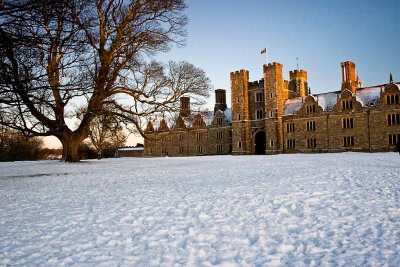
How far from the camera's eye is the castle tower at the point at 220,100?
58.0 meters

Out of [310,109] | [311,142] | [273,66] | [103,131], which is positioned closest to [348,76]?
[310,109]

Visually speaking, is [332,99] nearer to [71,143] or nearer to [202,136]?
[202,136]

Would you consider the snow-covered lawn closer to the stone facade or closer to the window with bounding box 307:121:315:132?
the stone facade

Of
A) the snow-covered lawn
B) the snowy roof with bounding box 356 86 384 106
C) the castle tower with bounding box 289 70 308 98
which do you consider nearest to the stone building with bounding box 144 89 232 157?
the castle tower with bounding box 289 70 308 98

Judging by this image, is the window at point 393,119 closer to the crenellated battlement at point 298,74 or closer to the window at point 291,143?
the window at point 291,143

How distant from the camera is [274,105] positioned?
153 feet

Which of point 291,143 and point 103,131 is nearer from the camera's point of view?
point 103,131

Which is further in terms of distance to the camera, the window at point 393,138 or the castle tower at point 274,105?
the castle tower at point 274,105

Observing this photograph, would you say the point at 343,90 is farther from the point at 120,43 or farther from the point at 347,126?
the point at 120,43

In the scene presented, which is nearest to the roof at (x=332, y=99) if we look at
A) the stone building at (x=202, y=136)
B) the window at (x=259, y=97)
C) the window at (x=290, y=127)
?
the window at (x=290, y=127)

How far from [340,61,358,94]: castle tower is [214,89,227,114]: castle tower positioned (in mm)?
20556

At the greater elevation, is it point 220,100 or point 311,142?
point 220,100

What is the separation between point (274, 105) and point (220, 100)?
1384cm

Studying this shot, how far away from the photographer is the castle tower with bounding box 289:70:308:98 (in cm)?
5188
